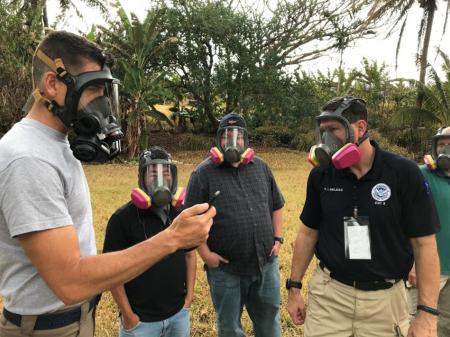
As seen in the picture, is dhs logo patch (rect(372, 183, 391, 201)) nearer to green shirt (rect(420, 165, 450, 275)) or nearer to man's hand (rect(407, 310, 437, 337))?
man's hand (rect(407, 310, 437, 337))

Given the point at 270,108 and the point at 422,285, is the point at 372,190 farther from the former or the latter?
the point at 270,108

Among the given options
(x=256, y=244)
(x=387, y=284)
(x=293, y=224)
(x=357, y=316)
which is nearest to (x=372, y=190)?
(x=387, y=284)

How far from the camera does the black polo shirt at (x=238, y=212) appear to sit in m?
3.59

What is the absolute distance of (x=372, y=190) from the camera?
2682 millimetres

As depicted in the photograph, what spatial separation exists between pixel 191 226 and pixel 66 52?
89 centimetres

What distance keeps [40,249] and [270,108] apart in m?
20.3

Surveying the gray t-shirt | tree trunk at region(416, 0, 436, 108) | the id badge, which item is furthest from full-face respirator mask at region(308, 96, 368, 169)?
tree trunk at region(416, 0, 436, 108)

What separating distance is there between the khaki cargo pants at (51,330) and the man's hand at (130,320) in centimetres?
74

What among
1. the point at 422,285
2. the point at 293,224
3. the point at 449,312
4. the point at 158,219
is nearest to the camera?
the point at 422,285

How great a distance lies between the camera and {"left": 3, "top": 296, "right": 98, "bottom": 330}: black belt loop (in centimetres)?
185

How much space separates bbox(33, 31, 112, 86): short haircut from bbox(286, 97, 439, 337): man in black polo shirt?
1.60 metres

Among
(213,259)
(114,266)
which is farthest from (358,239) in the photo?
(114,266)

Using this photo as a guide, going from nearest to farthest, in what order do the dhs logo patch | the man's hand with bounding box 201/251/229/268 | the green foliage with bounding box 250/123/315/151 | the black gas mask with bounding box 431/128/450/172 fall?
the dhs logo patch < the man's hand with bounding box 201/251/229/268 < the black gas mask with bounding box 431/128/450/172 < the green foliage with bounding box 250/123/315/151

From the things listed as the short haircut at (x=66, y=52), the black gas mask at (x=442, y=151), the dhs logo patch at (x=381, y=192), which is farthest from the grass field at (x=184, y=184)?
the short haircut at (x=66, y=52)
